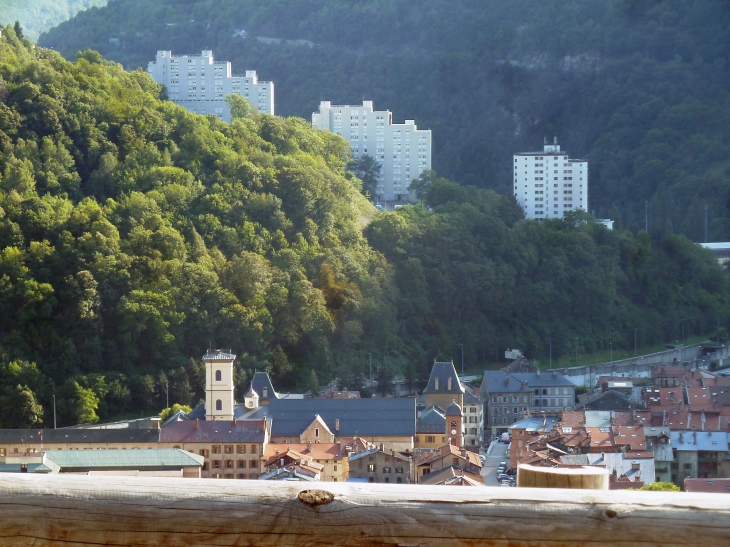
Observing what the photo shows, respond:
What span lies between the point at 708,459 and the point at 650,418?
261 cm

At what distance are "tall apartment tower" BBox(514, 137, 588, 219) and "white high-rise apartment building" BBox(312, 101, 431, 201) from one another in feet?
13.2

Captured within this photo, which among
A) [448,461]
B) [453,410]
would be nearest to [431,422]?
[453,410]

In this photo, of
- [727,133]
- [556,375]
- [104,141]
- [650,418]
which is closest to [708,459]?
[650,418]

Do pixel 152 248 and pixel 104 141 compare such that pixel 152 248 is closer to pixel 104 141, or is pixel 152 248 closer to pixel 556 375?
pixel 104 141

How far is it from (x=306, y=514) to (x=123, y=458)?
737 inches

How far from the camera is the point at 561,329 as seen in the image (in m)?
38.4

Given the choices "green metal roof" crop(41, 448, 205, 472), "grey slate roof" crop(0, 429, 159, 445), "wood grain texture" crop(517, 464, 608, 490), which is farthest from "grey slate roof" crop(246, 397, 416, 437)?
"wood grain texture" crop(517, 464, 608, 490)

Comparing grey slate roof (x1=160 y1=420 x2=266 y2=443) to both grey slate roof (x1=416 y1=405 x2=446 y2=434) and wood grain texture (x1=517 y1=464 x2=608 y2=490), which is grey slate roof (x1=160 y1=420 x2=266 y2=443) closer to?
grey slate roof (x1=416 y1=405 x2=446 y2=434)

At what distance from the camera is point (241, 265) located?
31.5m

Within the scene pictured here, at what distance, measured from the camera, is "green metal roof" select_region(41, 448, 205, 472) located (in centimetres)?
1959

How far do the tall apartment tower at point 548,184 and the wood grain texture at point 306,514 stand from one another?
44867mm

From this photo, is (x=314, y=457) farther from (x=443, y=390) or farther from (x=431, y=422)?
(x=443, y=390)

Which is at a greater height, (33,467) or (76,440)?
(76,440)

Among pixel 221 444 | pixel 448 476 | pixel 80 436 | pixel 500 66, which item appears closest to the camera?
pixel 448 476
